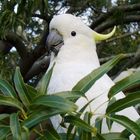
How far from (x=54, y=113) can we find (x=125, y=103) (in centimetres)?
16

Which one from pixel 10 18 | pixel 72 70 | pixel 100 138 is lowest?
pixel 100 138

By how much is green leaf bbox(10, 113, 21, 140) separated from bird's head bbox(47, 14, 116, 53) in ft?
2.48

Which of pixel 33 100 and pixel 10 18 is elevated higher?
pixel 10 18

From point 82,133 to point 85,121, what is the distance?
0.03 m

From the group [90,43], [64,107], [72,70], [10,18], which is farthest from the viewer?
[10,18]

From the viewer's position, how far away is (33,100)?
939mm

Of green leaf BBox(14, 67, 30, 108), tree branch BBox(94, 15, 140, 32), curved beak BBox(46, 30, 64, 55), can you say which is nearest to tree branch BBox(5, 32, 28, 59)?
tree branch BBox(94, 15, 140, 32)

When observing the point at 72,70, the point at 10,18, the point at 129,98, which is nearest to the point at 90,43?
the point at 72,70

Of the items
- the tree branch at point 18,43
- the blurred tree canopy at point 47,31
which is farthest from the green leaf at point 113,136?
the tree branch at point 18,43

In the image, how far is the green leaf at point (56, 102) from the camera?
2.91 ft

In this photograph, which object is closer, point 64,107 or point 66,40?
point 64,107

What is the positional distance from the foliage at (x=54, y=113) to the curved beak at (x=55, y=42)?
0.62 metres

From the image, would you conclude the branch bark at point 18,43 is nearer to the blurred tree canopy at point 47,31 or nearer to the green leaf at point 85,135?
the blurred tree canopy at point 47,31

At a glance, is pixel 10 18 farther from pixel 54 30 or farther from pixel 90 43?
pixel 90 43
